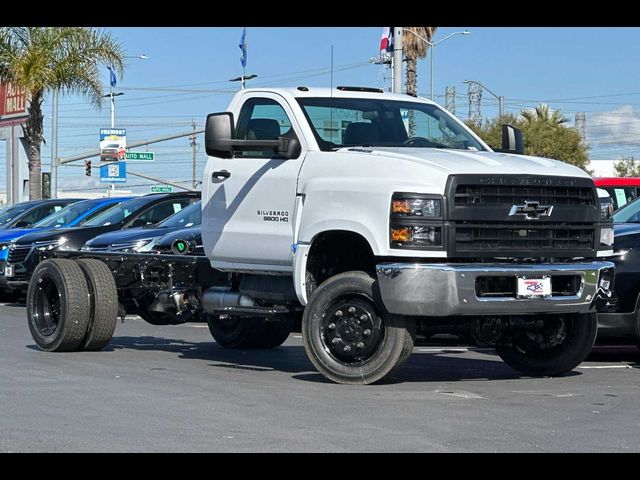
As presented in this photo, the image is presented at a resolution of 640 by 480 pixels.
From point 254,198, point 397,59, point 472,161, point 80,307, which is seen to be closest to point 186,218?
point 80,307

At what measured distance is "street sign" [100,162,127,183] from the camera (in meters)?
65.4

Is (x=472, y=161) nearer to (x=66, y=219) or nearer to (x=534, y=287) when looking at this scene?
(x=534, y=287)

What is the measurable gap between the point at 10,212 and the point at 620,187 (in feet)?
37.9

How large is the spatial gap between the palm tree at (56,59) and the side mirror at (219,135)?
2554 cm

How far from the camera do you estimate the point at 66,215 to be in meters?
21.6

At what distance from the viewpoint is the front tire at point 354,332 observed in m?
9.70

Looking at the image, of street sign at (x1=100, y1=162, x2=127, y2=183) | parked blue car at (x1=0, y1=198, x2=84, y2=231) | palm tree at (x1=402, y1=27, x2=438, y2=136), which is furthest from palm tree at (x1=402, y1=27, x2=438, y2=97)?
street sign at (x1=100, y1=162, x2=127, y2=183)

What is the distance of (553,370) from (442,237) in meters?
2.10

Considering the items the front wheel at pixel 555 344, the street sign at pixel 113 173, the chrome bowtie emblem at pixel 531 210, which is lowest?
the front wheel at pixel 555 344

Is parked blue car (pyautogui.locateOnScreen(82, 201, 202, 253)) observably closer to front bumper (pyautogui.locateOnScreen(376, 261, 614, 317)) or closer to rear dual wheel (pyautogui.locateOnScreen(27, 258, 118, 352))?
rear dual wheel (pyautogui.locateOnScreen(27, 258, 118, 352))

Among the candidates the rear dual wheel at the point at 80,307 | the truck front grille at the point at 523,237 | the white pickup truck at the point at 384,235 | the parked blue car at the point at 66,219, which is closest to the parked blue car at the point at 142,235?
the rear dual wheel at the point at 80,307

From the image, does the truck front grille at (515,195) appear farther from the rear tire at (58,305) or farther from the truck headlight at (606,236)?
the rear tire at (58,305)
